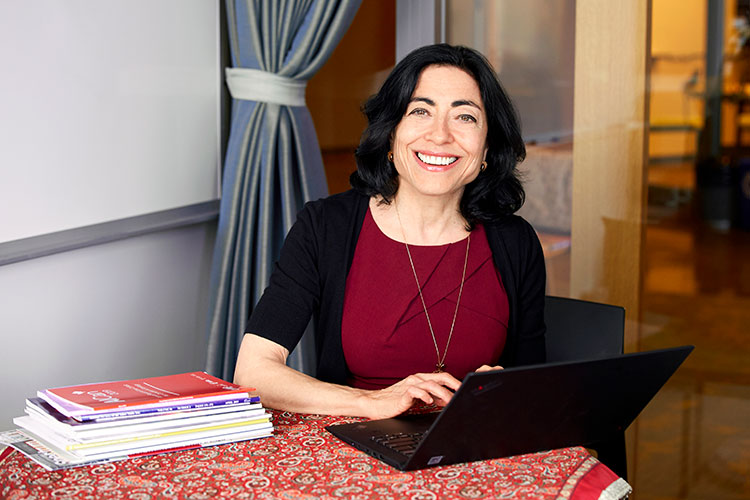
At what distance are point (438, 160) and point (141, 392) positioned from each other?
92 centimetres

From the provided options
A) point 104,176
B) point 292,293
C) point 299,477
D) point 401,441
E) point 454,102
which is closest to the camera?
point 299,477


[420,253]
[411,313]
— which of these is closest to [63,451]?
[411,313]

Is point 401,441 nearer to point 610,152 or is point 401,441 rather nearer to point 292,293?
point 292,293

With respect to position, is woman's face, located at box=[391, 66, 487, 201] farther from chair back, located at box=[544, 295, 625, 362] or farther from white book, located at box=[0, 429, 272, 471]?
white book, located at box=[0, 429, 272, 471]

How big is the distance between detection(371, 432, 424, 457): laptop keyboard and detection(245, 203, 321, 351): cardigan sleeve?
0.48 meters

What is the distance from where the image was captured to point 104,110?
227 centimetres

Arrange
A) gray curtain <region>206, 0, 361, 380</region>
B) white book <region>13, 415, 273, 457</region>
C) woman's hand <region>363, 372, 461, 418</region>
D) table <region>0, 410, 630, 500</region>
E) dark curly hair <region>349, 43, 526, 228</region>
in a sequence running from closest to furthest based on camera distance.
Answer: table <region>0, 410, 630, 500</region>, white book <region>13, 415, 273, 457</region>, woman's hand <region>363, 372, 461, 418</region>, dark curly hair <region>349, 43, 526, 228</region>, gray curtain <region>206, 0, 361, 380</region>

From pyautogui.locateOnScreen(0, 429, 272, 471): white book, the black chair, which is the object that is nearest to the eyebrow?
the black chair

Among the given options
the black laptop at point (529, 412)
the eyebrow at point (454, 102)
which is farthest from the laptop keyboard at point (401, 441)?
the eyebrow at point (454, 102)

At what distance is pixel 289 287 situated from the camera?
1967 mm

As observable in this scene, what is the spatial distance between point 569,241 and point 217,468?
1.84 m

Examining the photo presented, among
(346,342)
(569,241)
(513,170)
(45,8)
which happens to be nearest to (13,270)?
(45,8)

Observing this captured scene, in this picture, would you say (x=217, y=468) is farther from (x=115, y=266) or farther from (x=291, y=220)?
(x=291, y=220)

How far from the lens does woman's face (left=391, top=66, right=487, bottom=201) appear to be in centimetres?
204
